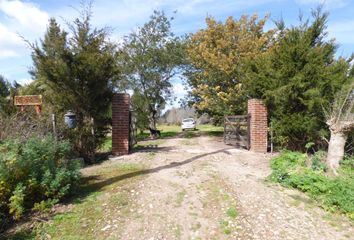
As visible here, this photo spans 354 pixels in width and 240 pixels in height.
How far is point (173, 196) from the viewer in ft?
17.3

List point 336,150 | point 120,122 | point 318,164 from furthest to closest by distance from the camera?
point 120,122
point 336,150
point 318,164

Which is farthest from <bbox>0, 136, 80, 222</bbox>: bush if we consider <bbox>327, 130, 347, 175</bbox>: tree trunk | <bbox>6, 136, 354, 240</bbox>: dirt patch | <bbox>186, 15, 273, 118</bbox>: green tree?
<bbox>186, 15, 273, 118</bbox>: green tree

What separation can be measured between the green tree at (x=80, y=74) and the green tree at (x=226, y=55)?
24.5 feet

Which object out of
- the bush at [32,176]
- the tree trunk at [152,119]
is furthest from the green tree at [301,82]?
the tree trunk at [152,119]

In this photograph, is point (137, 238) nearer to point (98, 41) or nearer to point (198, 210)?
point (198, 210)

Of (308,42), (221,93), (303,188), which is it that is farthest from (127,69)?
(303,188)

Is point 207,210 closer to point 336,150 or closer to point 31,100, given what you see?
point 336,150

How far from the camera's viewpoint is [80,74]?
7.90 metres

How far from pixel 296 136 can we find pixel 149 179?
5.75m

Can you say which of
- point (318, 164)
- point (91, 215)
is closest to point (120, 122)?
point (91, 215)

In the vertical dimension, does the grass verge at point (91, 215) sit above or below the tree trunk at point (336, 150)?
below

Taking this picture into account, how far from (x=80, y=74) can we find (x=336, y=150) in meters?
6.98

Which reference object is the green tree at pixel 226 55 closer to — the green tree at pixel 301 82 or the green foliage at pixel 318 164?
the green tree at pixel 301 82

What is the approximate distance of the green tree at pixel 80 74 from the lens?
304 inches
